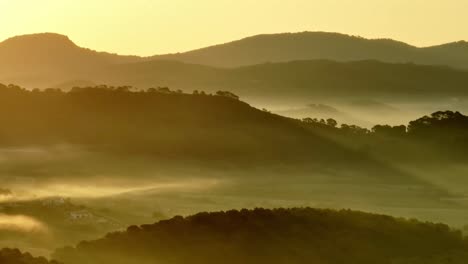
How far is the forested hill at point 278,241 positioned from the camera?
101ft

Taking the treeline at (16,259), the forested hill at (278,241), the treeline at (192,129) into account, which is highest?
the treeline at (192,129)

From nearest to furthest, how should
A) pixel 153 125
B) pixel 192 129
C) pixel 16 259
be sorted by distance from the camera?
pixel 16 259, pixel 192 129, pixel 153 125

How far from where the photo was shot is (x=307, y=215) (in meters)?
36.2

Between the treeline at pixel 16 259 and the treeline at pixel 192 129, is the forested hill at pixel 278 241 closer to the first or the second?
the treeline at pixel 16 259

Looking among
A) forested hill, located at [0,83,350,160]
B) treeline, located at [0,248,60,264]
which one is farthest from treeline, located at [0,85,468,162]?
treeline, located at [0,248,60,264]

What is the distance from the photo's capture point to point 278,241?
1286 inches

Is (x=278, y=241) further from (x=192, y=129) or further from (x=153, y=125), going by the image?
(x=153, y=125)

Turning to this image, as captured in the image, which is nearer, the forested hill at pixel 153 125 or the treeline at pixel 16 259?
the treeline at pixel 16 259

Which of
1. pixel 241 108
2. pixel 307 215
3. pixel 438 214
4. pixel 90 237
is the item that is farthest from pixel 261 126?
pixel 307 215

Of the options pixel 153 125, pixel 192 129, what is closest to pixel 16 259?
pixel 192 129

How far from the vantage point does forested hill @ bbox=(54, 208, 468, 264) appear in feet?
101

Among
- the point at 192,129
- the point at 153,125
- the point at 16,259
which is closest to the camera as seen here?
the point at 16,259

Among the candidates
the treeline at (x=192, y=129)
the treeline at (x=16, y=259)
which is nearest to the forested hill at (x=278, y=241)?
the treeline at (x=16, y=259)

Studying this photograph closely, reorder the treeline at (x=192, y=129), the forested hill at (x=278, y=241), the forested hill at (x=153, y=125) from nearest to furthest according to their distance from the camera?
the forested hill at (x=278, y=241), the treeline at (x=192, y=129), the forested hill at (x=153, y=125)
